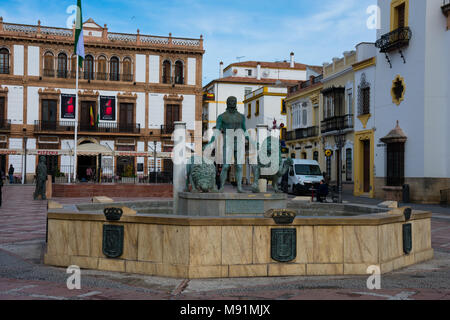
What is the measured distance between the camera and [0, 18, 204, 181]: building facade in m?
39.2

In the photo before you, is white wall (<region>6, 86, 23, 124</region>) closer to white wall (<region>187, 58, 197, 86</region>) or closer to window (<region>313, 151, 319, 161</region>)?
white wall (<region>187, 58, 197, 86</region>)

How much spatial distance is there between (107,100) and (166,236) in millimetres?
36018

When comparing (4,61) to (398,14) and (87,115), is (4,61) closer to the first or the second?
(87,115)

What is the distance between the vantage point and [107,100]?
41.1 m

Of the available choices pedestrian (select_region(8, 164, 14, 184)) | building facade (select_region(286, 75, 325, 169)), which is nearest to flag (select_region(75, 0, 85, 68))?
pedestrian (select_region(8, 164, 14, 184))

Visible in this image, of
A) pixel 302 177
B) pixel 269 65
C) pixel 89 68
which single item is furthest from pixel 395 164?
pixel 269 65

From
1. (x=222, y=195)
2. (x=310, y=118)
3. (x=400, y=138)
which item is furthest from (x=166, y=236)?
(x=310, y=118)

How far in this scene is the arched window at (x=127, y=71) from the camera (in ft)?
137

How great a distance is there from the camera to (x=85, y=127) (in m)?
40.8

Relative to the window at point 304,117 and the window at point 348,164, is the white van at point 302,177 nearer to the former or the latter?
the window at point 348,164

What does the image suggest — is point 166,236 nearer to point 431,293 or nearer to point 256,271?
point 256,271

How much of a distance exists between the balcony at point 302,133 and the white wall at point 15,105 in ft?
69.8

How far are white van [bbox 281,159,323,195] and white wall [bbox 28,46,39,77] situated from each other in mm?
22777

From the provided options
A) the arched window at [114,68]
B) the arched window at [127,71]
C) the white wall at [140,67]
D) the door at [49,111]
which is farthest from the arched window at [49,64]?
the white wall at [140,67]
